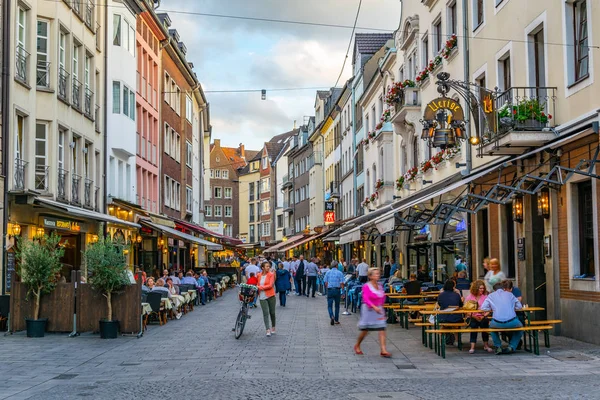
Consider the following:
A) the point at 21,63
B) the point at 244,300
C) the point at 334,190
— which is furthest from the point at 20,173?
the point at 334,190

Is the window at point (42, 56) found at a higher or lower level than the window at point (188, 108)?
lower

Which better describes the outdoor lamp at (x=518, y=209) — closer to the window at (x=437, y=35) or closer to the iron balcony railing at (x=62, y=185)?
the window at (x=437, y=35)

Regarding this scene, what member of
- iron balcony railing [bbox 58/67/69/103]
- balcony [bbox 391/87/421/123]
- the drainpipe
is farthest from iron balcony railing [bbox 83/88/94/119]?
balcony [bbox 391/87/421/123]

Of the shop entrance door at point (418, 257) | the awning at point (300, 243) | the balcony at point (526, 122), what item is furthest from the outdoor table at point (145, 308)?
the awning at point (300, 243)

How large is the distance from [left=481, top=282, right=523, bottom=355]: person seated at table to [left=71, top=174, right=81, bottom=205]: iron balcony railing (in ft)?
57.5

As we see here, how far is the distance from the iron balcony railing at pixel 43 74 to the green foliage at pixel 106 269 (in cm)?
911

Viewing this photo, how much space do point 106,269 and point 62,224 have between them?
884cm

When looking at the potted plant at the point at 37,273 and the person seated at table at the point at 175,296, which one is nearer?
the potted plant at the point at 37,273

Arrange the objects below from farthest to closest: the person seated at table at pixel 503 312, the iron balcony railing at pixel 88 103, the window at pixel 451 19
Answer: the iron balcony railing at pixel 88 103
the window at pixel 451 19
the person seated at table at pixel 503 312

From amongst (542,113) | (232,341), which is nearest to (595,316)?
(542,113)

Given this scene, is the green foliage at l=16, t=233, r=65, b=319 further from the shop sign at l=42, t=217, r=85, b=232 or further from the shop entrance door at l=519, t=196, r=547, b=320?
the shop entrance door at l=519, t=196, r=547, b=320

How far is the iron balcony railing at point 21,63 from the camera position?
76.4 feet

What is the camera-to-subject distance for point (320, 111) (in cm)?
7338

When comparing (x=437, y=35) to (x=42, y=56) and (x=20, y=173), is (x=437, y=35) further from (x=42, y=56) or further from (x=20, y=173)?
(x=20, y=173)
